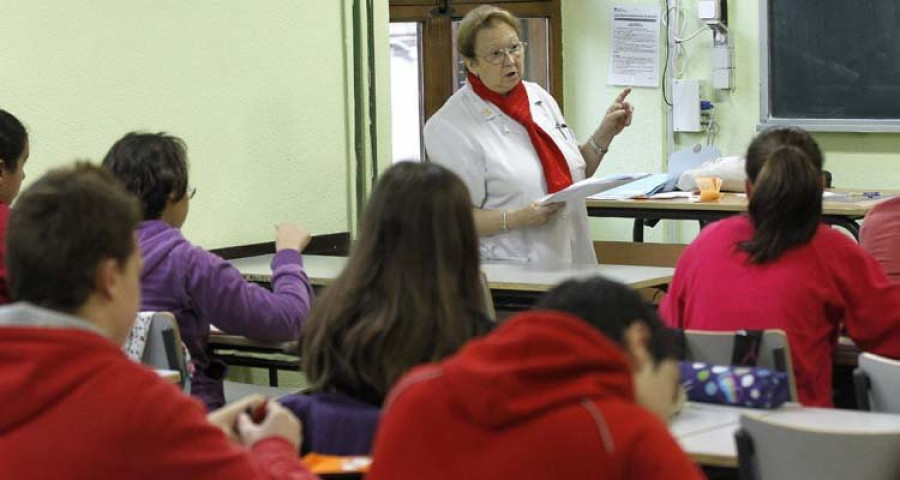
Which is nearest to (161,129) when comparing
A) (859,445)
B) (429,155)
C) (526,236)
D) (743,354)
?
(429,155)

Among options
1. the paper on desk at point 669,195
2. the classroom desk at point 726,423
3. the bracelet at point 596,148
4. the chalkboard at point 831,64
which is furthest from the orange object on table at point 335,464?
the chalkboard at point 831,64

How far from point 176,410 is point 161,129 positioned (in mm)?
3328

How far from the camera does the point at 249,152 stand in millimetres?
5324

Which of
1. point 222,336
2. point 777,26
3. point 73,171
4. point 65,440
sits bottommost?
point 222,336

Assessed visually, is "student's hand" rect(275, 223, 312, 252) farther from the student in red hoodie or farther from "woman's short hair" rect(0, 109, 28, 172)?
the student in red hoodie

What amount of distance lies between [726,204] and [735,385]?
3.37 metres

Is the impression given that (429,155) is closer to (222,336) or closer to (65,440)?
(222,336)

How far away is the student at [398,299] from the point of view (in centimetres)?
222

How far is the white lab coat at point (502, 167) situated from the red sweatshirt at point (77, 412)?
119 inches

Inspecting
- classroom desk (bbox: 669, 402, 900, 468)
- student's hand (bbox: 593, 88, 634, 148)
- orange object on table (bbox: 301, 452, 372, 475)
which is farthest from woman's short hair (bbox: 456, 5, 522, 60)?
orange object on table (bbox: 301, 452, 372, 475)

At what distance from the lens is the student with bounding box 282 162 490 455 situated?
222 cm

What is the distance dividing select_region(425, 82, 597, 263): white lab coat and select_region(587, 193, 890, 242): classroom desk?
1229 millimetres

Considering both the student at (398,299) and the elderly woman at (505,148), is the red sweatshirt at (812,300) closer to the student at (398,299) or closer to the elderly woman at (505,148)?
the student at (398,299)

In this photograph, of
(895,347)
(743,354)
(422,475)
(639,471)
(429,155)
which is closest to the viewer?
(639,471)
